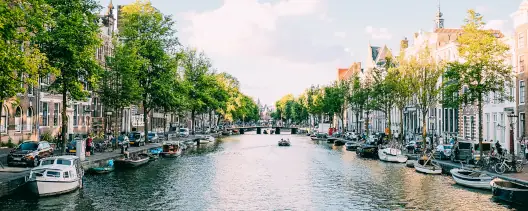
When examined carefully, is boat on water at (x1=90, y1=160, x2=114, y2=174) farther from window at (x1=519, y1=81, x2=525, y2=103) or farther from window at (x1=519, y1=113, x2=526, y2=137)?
window at (x1=519, y1=81, x2=525, y2=103)

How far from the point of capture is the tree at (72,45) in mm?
41594

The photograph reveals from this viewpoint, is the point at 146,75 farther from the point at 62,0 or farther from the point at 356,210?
the point at 356,210

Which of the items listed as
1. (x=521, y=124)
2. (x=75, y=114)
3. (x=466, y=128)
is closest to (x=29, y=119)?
(x=75, y=114)

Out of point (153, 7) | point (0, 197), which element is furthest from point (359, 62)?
point (0, 197)

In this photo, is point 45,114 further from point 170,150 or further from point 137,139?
point 170,150

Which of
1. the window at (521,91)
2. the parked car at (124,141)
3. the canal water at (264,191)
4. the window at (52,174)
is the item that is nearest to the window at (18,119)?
the parked car at (124,141)

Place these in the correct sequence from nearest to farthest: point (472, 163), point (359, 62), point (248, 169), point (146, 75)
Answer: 1. point (472, 163)
2. point (248, 169)
3. point (146, 75)
4. point (359, 62)

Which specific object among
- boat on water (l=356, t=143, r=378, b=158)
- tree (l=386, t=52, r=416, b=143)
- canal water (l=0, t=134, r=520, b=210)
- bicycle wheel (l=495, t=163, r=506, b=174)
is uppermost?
tree (l=386, t=52, r=416, b=143)

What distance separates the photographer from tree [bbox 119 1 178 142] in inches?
2788

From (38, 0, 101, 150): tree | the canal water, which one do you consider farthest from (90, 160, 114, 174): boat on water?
(38, 0, 101, 150): tree

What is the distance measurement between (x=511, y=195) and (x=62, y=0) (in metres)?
38.1

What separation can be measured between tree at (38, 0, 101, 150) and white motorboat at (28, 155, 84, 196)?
950cm

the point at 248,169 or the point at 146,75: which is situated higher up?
the point at 146,75

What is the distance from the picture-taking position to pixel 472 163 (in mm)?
46719
